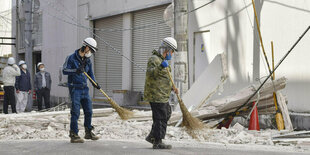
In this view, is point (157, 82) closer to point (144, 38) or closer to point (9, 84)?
point (9, 84)

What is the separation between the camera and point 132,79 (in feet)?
58.1

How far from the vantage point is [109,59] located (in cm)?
1916

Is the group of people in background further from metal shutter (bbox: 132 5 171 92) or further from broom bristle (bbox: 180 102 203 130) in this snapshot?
broom bristle (bbox: 180 102 203 130)

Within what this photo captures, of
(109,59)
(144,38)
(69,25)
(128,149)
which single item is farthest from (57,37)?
(128,149)

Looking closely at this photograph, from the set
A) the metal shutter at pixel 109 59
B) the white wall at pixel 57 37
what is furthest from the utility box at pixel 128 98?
the white wall at pixel 57 37

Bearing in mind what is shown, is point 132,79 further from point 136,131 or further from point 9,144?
point 9,144

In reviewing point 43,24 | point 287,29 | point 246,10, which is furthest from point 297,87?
point 43,24

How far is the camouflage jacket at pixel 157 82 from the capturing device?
6754mm

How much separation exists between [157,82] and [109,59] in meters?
12.5

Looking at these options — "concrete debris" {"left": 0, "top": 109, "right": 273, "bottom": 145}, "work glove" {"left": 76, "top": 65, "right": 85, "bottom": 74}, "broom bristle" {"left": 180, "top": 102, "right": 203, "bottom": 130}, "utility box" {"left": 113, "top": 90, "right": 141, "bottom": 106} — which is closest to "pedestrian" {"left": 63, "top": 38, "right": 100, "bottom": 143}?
"work glove" {"left": 76, "top": 65, "right": 85, "bottom": 74}

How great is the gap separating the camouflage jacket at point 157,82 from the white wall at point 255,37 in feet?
18.0

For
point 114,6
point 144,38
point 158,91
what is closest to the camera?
point 158,91

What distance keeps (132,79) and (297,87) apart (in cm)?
765

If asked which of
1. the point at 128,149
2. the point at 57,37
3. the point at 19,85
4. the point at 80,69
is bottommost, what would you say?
the point at 128,149
